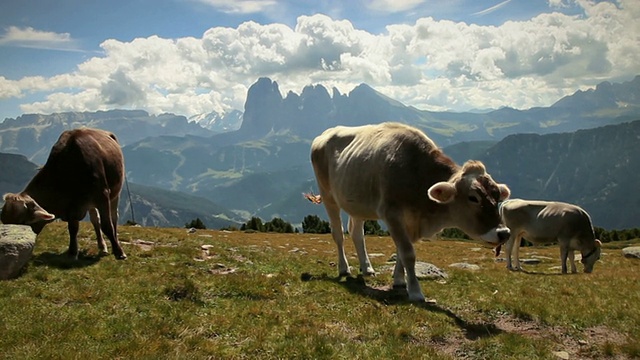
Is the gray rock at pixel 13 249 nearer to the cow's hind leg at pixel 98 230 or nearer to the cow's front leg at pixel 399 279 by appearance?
the cow's hind leg at pixel 98 230

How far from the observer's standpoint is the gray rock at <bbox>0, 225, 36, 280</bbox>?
13.4 meters

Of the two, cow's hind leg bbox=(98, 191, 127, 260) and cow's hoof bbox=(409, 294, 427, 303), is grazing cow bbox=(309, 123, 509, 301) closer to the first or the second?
cow's hoof bbox=(409, 294, 427, 303)

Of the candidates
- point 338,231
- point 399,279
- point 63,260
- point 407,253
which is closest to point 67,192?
point 63,260

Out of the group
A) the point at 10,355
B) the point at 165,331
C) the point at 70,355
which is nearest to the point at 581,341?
the point at 165,331

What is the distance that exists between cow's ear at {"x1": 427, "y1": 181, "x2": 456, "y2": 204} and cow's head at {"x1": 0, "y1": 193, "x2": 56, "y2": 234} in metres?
12.9

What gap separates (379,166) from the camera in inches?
561

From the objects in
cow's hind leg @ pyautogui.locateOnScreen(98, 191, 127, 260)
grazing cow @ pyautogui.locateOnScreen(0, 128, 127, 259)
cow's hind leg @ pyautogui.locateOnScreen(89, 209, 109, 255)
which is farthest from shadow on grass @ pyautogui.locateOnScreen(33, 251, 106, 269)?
cow's hind leg @ pyautogui.locateOnScreen(89, 209, 109, 255)

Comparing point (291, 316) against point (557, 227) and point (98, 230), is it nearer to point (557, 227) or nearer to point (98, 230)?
point (98, 230)

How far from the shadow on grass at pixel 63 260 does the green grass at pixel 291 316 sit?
62mm

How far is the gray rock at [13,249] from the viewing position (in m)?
13.4

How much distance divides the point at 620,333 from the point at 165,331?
411 inches

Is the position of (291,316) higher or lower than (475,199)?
lower

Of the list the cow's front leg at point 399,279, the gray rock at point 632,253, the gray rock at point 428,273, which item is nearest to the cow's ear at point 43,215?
the cow's front leg at point 399,279

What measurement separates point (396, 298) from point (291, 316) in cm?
379
